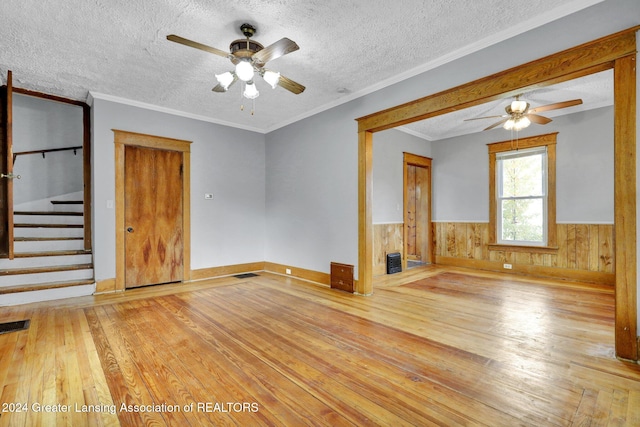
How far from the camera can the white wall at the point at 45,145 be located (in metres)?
5.30

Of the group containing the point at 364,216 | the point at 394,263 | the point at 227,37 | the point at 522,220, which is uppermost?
the point at 227,37

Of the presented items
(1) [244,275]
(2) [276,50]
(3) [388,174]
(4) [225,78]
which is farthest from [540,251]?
(4) [225,78]

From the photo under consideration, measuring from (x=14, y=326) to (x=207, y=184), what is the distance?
310cm

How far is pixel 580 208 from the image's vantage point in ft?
16.7

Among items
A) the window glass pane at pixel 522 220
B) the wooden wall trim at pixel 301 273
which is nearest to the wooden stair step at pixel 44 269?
the wooden wall trim at pixel 301 273

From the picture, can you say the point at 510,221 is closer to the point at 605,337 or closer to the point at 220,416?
the point at 605,337

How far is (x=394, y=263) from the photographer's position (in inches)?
226

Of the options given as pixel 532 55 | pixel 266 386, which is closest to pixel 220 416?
pixel 266 386

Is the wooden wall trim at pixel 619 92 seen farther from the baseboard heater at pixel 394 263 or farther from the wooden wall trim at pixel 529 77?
the baseboard heater at pixel 394 263

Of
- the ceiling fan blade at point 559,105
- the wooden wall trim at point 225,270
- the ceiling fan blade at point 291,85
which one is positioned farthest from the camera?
the wooden wall trim at point 225,270

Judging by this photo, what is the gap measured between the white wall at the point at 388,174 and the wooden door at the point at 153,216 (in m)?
3.54

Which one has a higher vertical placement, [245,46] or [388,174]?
[245,46]

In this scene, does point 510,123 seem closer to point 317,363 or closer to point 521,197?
point 521,197

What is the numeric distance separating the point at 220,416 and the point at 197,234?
13.1ft
